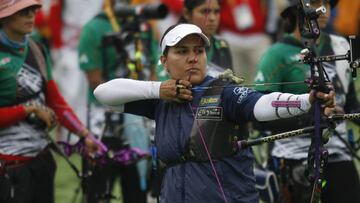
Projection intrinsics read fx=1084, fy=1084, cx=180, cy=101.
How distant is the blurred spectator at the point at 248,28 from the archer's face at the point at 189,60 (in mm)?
9013

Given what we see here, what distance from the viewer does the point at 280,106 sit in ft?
17.0

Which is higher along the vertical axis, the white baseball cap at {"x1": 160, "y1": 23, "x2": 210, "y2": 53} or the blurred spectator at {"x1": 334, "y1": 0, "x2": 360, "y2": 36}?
the blurred spectator at {"x1": 334, "y1": 0, "x2": 360, "y2": 36}

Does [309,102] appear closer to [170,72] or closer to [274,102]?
[274,102]

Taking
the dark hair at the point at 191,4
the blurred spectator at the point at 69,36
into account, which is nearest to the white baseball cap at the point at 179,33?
the dark hair at the point at 191,4

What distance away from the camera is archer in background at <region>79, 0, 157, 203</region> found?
27.3ft

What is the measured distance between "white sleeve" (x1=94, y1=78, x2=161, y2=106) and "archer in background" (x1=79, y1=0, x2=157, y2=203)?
6.16ft

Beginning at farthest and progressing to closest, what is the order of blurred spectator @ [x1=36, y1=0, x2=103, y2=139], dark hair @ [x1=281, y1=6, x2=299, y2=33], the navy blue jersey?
blurred spectator @ [x1=36, y1=0, x2=103, y2=139] < dark hair @ [x1=281, y1=6, x2=299, y2=33] < the navy blue jersey

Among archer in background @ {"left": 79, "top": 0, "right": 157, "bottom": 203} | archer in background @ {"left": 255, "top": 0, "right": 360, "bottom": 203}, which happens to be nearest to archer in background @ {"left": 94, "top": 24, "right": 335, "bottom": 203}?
archer in background @ {"left": 255, "top": 0, "right": 360, "bottom": 203}

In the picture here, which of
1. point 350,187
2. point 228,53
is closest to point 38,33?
point 228,53

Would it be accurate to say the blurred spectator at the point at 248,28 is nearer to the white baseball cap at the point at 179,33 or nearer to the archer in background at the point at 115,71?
the archer in background at the point at 115,71

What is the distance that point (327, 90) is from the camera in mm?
4961

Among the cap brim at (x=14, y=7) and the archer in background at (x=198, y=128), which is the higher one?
the cap brim at (x=14, y=7)

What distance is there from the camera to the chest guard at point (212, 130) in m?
5.51

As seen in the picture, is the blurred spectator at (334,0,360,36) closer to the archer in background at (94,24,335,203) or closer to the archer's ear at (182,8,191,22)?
the archer's ear at (182,8,191,22)
